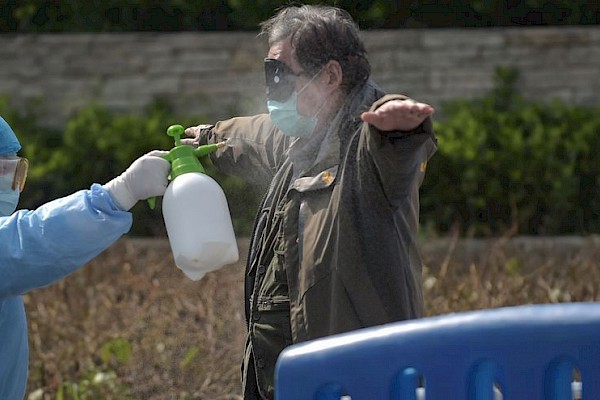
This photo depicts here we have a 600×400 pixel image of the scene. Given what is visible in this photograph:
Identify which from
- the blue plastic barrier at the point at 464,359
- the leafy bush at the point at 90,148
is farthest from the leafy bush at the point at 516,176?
the blue plastic barrier at the point at 464,359

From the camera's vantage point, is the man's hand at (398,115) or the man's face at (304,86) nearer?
the man's hand at (398,115)

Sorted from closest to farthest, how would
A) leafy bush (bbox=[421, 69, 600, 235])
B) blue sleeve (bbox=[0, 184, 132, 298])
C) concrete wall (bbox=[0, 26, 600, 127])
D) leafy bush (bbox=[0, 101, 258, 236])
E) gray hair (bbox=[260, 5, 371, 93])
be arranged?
blue sleeve (bbox=[0, 184, 132, 298])
gray hair (bbox=[260, 5, 371, 93])
leafy bush (bbox=[421, 69, 600, 235])
leafy bush (bbox=[0, 101, 258, 236])
concrete wall (bbox=[0, 26, 600, 127])

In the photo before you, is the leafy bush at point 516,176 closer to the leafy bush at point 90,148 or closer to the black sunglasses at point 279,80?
the leafy bush at point 90,148

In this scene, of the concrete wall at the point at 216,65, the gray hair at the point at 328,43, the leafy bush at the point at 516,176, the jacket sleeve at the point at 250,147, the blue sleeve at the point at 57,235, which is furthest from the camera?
the concrete wall at the point at 216,65

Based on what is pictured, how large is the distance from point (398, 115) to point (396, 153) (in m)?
0.12

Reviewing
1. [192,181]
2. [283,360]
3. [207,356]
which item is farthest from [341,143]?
[207,356]

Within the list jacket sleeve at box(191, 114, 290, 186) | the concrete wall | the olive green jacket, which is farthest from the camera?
the concrete wall

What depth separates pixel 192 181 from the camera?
10.6 ft

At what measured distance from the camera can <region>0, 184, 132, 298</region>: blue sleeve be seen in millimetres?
3119

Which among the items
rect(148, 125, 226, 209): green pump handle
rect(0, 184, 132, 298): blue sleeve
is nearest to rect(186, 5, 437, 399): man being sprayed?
rect(148, 125, 226, 209): green pump handle

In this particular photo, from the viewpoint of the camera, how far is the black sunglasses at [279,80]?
11.4ft

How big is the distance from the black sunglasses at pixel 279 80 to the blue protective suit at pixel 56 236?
577 mm

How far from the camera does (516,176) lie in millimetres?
8266

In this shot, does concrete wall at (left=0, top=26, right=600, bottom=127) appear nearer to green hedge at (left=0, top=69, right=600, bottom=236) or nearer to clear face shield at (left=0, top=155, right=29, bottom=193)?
green hedge at (left=0, top=69, right=600, bottom=236)
